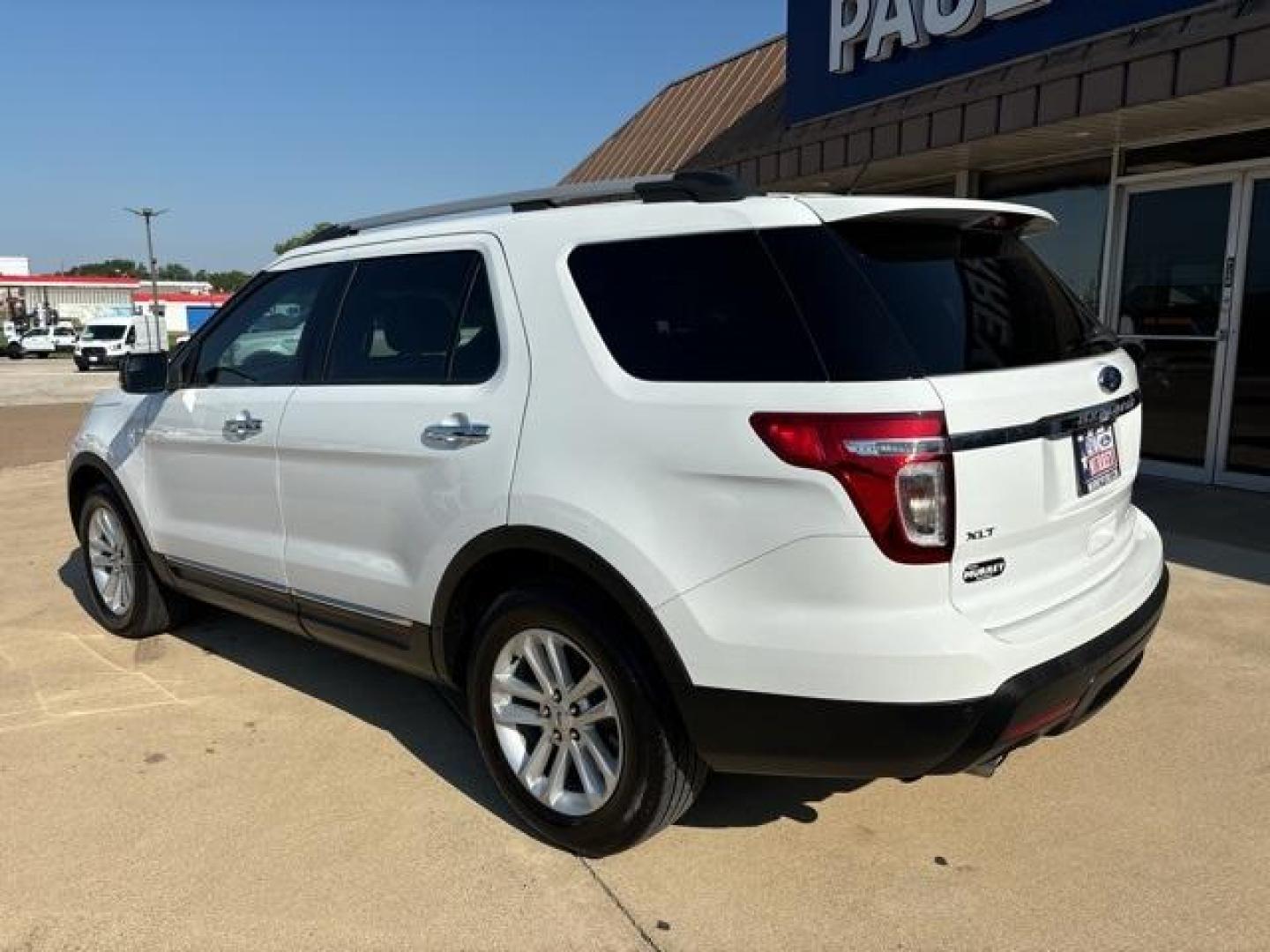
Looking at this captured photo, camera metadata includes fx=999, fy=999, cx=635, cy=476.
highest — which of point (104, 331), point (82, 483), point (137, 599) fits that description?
point (82, 483)

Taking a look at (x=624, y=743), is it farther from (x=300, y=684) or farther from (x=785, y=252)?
(x=300, y=684)

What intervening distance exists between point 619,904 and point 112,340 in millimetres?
38962

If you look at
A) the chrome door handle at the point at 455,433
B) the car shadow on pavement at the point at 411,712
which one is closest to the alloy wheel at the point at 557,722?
the car shadow on pavement at the point at 411,712

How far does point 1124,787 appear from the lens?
3176 millimetres

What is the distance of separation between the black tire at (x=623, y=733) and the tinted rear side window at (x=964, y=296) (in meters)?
1.05

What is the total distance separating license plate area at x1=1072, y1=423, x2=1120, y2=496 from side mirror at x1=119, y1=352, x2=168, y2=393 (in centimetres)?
358

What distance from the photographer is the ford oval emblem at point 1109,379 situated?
9.04 ft

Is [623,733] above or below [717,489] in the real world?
below

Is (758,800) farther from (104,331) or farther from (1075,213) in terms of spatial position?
(104,331)

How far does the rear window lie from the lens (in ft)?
7.64

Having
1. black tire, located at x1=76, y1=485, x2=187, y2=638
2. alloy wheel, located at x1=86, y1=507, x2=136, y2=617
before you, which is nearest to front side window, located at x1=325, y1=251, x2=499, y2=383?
black tire, located at x1=76, y1=485, x2=187, y2=638

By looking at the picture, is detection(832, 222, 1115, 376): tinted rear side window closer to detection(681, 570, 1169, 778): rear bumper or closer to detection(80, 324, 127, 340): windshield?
detection(681, 570, 1169, 778): rear bumper

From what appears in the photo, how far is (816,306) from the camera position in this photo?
7.73 ft

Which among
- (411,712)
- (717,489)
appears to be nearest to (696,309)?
(717,489)
